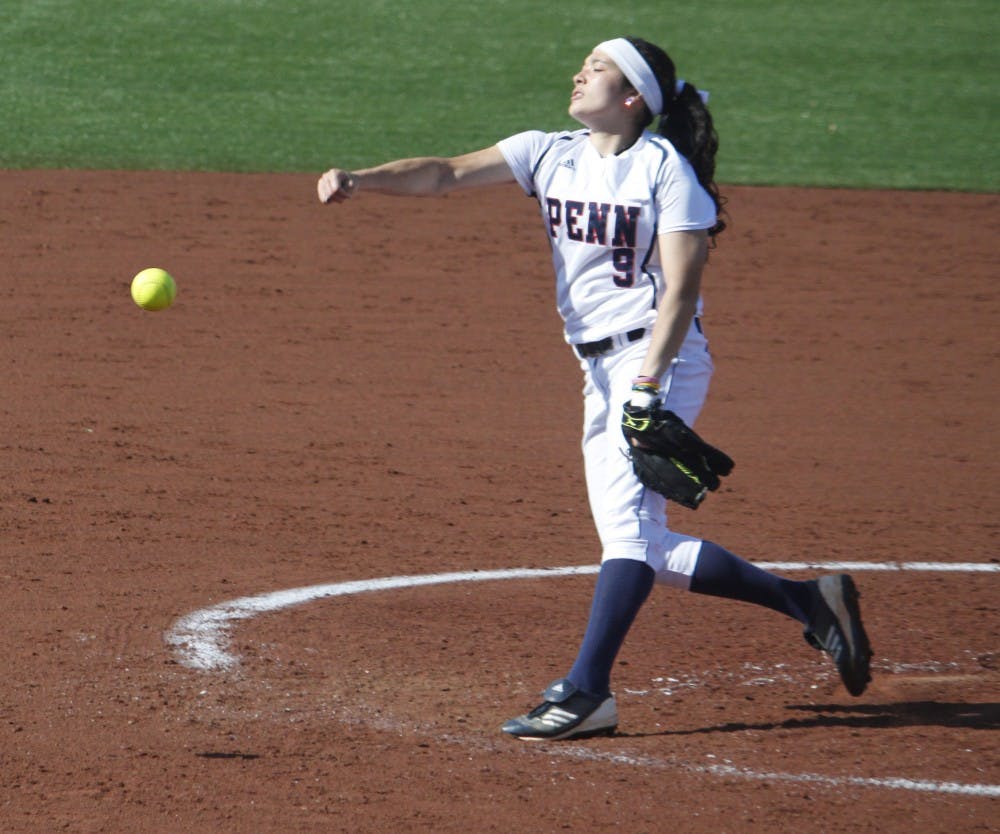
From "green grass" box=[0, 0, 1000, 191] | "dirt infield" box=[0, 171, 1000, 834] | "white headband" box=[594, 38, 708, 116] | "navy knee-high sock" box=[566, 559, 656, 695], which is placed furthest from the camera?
"green grass" box=[0, 0, 1000, 191]

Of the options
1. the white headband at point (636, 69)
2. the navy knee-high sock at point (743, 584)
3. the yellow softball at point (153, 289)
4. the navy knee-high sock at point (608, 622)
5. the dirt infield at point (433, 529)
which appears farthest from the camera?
the yellow softball at point (153, 289)

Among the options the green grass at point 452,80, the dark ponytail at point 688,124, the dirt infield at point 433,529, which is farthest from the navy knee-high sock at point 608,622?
the green grass at point 452,80

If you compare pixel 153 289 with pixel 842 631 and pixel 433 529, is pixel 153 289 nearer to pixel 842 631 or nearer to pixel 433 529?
pixel 433 529

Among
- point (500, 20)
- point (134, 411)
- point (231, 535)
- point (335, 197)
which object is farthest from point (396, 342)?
point (500, 20)

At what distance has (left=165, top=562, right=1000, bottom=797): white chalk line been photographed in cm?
392

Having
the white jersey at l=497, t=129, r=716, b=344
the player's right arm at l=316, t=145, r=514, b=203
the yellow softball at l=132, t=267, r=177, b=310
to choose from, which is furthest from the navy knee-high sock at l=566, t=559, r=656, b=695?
the yellow softball at l=132, t=267, r=177, b=310

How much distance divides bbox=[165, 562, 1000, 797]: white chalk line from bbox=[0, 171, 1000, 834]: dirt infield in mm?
24

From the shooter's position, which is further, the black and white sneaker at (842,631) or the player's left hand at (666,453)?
the black and white sneaker at (842,631)

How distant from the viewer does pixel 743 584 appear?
446cm

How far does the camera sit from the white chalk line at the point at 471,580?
3924 mm

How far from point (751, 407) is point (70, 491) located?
328 centimetres

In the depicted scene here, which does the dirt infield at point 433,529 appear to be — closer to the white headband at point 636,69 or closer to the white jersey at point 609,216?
the white jersey at point 609,216

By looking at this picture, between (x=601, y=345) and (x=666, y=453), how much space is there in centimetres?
42

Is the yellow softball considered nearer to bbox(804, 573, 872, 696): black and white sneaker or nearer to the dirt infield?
the dirt infield
